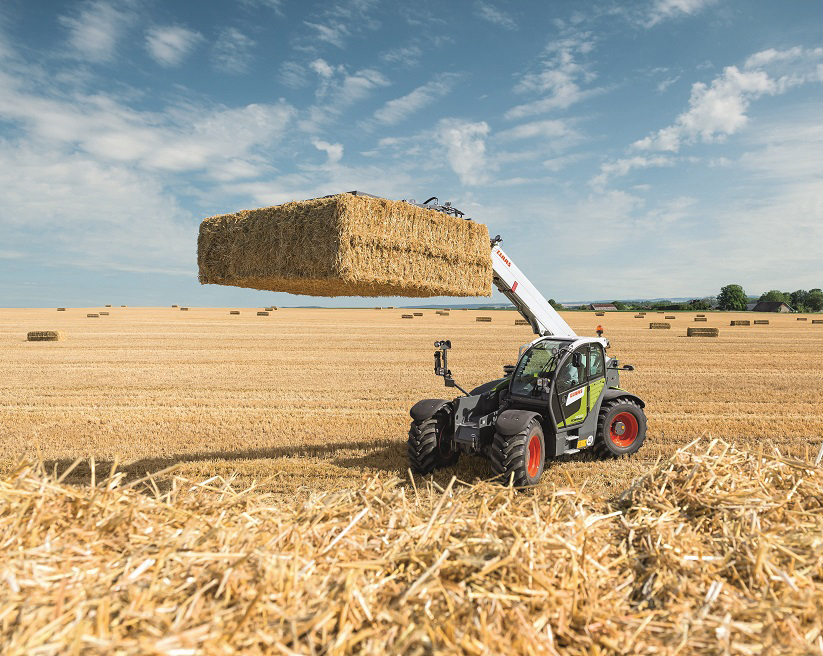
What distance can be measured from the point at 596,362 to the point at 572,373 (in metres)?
0.81

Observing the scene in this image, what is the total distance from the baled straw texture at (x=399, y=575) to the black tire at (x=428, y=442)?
3479mm

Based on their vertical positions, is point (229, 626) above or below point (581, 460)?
above

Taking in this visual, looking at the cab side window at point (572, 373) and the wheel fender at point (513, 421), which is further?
the cab side window at point (572, 373)

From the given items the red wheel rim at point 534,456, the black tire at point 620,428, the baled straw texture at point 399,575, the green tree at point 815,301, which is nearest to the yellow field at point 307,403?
the black tire at point 620,428

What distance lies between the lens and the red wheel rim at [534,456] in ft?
23.1

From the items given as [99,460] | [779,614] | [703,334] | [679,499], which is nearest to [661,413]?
[679,499]

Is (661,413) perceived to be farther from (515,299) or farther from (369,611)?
(369,611)

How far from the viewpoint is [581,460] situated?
8.54m

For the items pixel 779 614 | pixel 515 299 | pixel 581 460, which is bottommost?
pixel 581 460

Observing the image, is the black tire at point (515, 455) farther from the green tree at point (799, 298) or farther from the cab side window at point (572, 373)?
the green tree at point (799, 298)

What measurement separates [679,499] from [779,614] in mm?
1415

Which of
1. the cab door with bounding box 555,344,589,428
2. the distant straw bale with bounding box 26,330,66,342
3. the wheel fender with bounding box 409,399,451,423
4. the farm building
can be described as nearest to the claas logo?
the cab door with bounding box 555,344,589,428

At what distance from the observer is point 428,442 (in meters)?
7.41

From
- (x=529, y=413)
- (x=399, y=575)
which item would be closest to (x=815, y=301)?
(x=529, y=413)
